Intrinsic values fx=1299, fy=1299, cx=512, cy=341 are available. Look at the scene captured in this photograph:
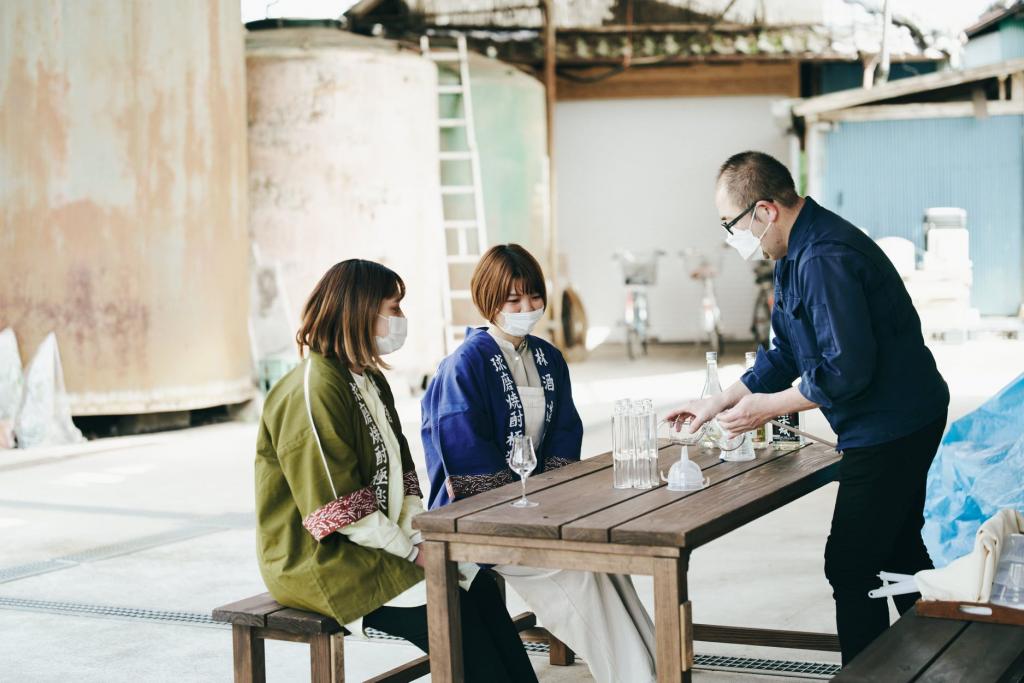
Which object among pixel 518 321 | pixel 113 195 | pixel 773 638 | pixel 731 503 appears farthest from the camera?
pixel 113 195

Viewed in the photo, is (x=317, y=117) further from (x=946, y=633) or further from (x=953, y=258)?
(x=946, y=633)

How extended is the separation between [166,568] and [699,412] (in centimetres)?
303

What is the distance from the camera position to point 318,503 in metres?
3.08

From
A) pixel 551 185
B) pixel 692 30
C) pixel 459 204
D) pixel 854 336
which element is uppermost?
pixel 692 30

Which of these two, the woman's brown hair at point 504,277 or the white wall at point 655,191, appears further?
the white wall at point 655,191

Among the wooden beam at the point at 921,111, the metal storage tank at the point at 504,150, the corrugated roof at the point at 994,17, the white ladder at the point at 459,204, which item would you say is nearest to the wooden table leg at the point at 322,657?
the white ladder at the point at 459,204

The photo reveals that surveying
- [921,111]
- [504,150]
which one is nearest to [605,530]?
[504,150]

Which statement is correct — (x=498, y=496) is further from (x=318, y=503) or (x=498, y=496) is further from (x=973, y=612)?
(x=973, y=612)

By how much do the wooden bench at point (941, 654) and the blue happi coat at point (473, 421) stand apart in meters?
1.24

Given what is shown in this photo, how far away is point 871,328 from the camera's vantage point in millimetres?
3201

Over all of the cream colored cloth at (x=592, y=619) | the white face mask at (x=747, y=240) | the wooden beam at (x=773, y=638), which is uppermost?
the white face mask at (x=747, y=240)

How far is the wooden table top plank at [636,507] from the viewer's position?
2.79 meters

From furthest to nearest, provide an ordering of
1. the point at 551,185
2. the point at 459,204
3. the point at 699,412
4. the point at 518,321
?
the point at 551,185 → the point at 459,204 → the point at 518,321 → the point at 699,412

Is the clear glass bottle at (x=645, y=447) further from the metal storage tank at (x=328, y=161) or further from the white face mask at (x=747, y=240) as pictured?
the metal storage tank at (x=328, y=161)
